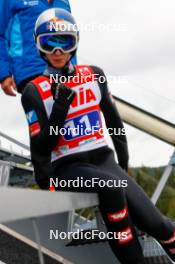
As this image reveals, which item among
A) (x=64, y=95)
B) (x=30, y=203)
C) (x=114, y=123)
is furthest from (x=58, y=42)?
(x=30, y=203)

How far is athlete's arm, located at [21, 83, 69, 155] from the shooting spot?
229 centimetres

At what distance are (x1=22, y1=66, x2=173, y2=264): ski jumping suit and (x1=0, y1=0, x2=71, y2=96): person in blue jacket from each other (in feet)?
1.87

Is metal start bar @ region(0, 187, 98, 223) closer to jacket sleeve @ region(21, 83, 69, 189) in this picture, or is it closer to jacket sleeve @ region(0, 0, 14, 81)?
jacket sleeve @ region(21, 83, 69, 189)

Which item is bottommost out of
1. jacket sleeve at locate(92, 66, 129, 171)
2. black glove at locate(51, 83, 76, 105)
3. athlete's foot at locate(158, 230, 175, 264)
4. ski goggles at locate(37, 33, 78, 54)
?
athlete's foot at locate(158, 230, 175, 264)

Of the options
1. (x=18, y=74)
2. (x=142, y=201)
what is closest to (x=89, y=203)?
(x=142, y=201)

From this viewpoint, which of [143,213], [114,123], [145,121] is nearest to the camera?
[143,213]

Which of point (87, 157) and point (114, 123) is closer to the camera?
point (87, 157)

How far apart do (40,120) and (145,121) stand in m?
1.53

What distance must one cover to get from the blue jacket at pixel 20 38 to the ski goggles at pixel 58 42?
24.3 inches

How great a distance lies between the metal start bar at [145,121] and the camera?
3.79 metres

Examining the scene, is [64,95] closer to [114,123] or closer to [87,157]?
[87,157]

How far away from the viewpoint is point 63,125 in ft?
7.82

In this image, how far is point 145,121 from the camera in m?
3.85

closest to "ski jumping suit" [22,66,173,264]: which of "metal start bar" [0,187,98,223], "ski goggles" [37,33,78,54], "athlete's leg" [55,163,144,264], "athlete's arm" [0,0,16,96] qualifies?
"athlete's leg" [55,163,144,264]
